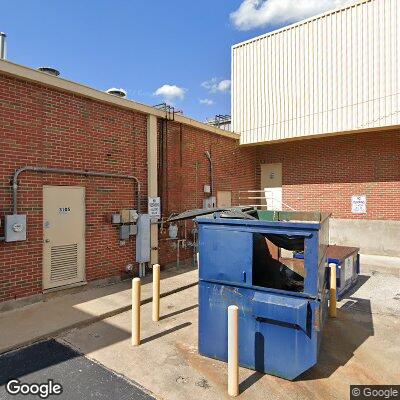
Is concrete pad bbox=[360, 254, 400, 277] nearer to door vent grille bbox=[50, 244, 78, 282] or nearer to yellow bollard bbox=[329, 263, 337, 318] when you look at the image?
yellow bollard bbox=[329, 263, 337, 318]

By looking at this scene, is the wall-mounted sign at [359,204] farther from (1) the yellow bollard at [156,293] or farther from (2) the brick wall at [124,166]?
(1) the yellow bollard at [156,293]

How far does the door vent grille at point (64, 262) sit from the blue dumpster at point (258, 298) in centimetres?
427

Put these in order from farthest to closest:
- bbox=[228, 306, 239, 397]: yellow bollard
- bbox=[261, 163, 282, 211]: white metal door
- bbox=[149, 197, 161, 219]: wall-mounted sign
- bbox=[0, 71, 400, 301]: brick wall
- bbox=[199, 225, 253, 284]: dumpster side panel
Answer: bbox=[261, 163, 282, 211]: white metal door → bbox=[149, 197, 161, 219]: wall-mounted sign → bbox=[0, 71, 400, 301]: brick wall → bbox=[199, 225, 253, 284]: dumpster side panel → bbox=[228, 306, 239, 397]: yellow bollard

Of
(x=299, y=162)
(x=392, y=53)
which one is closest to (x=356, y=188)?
(x=299, y=162)

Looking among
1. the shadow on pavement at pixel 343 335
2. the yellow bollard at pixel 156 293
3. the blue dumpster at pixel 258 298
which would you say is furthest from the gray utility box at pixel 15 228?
the shadow on pavement at pixel 343 335

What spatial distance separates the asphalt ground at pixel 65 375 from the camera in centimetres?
399

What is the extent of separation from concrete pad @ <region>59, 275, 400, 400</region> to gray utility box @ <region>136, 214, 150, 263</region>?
2476 millimetres

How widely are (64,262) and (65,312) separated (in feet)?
4.95

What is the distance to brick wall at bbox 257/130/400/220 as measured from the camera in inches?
500

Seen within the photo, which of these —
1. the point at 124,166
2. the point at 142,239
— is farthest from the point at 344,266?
the point at 124,166

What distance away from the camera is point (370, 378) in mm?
4371

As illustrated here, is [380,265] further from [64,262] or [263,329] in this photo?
[64,262]

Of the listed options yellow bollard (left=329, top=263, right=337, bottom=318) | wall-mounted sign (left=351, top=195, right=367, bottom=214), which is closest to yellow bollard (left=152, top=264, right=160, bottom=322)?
yellow bollard (left=329, top=263, right=337, bottom=318)

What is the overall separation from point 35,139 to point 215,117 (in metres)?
13.0
